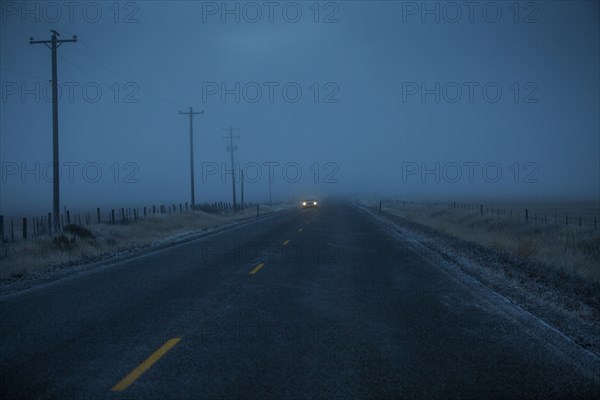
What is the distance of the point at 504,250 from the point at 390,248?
3.95 metres

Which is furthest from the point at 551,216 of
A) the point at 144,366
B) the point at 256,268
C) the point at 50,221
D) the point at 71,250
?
the point at 144,366

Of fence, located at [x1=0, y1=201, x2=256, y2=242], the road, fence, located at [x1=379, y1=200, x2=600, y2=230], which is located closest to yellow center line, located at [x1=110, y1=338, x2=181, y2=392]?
the road

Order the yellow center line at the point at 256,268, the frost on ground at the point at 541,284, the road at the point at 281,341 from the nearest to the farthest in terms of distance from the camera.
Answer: the road at the point at 281,341 < the frost on ground at the point at 541,284 < the yellow center line at the point at 256,268

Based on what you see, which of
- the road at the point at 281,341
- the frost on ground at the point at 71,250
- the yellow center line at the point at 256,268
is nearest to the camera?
the road at the point at 281,341

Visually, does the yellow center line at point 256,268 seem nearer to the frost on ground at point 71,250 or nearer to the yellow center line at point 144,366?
the frost on ground at point 71,250

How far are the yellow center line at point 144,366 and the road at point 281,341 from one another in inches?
0.6

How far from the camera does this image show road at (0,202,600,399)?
213 inches

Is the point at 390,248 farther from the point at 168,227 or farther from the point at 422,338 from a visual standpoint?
the point at 168,227

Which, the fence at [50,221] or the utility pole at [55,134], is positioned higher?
the utility pole at [55,134]

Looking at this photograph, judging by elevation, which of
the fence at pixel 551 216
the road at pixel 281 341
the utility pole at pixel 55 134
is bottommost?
the fence at pixel 551 216

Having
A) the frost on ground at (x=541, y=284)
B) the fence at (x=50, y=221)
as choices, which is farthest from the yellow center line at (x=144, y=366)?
the fence at (x=50, y=221)

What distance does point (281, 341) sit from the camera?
704cm

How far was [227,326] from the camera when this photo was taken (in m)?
7.86

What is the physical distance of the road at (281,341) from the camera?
5.40m
